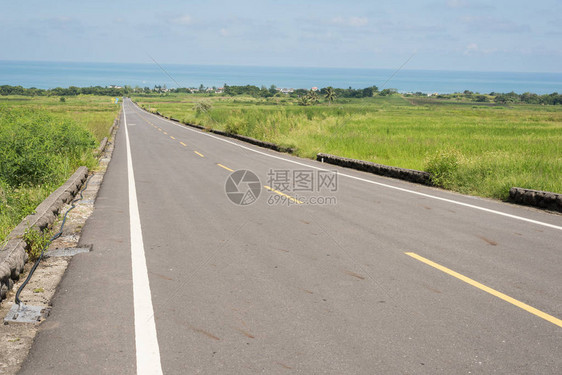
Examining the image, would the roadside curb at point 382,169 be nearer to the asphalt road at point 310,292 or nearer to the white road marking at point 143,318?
the asphalt road at point 310,292

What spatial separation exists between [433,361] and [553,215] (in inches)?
268

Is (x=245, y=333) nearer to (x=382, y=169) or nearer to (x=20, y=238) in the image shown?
(x=20, y=238)

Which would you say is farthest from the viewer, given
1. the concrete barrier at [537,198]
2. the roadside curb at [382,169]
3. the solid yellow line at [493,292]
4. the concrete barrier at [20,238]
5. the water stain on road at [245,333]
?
the roadside curb at [382,169]

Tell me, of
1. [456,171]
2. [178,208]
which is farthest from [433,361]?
[456,171]

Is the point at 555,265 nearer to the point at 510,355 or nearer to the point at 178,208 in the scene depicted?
the point at 510,355

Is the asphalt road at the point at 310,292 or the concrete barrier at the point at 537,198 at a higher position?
the concrete barrier at the point at 537,198

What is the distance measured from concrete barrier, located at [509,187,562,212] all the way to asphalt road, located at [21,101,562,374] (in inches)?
21.6

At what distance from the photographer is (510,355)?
12.2 feet

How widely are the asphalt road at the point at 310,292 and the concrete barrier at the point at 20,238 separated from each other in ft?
1.88

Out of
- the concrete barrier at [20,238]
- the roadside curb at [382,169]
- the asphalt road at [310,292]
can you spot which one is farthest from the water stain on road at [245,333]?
the roadside curb at [382,169]

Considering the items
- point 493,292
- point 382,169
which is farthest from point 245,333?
point 382,169

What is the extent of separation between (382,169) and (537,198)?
5524mm

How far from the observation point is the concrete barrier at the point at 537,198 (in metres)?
9.32

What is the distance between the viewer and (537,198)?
969 cm
